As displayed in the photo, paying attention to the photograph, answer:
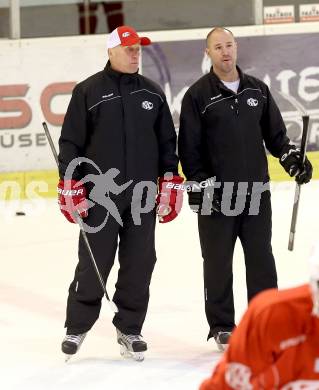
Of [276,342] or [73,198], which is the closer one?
[276,342]

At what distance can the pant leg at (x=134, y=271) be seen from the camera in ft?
17.2

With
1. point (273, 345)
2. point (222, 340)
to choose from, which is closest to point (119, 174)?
point (222, 340)

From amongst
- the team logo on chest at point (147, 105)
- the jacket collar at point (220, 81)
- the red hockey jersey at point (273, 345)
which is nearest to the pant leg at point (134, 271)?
the team logo on chest at point (147, 105)

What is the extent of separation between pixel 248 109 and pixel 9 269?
7.34ft

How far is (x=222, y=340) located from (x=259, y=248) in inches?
16.0

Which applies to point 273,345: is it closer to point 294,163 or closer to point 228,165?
point 228,165

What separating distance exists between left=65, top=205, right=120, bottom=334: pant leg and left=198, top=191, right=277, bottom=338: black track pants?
0.41 meters

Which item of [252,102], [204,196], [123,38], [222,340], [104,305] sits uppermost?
[123,38]

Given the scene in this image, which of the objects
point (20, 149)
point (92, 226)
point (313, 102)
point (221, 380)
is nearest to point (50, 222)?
point (20, 149)

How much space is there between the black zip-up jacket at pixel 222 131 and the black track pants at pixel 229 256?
17 cm

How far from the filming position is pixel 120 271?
210 inches

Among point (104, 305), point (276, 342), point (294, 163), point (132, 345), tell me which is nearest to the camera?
point (276, 342)

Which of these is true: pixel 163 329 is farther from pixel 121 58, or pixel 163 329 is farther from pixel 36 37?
pixel 36 37

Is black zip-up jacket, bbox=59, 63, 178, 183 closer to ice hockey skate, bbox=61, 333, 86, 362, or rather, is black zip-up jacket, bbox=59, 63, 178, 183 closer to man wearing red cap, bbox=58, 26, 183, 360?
man wearing red cap, bbox=58, 26, 183, 360
